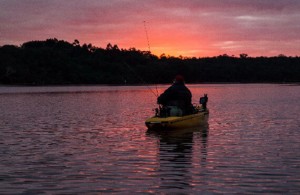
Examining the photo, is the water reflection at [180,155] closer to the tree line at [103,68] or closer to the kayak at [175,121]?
the kayak at [175,121]

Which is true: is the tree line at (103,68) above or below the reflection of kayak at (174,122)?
above

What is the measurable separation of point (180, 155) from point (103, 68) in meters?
150

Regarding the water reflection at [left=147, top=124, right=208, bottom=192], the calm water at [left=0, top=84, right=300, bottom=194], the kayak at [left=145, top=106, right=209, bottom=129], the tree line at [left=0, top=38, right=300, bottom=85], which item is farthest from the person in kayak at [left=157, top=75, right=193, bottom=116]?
the tree line at [left=0, top=38, right=300, bottom=85]

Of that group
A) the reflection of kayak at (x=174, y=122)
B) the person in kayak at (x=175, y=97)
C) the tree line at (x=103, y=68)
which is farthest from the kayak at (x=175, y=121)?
the tree line at (x=103, y=68)

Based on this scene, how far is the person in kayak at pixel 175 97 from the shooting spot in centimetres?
2236

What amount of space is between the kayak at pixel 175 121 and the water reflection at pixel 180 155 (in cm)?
29

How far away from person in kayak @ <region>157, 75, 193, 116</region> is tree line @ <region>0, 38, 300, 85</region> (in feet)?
330

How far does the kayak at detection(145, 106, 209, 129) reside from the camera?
21312 mm

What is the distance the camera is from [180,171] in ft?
42.0

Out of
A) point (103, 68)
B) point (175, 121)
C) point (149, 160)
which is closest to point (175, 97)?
point (175, 121)

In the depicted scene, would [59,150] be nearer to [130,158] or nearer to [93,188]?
[130,158]

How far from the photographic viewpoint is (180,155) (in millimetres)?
15531

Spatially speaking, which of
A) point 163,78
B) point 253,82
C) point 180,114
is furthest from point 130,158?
point 253,82

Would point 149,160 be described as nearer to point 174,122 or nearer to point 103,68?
point 174,122
